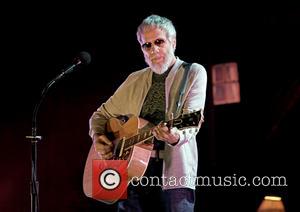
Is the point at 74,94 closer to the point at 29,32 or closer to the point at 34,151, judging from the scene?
the point at 29,32

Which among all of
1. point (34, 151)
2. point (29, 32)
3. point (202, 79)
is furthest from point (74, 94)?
point (202, 79)

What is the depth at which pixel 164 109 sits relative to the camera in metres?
2.98

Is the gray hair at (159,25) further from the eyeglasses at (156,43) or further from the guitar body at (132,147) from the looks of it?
the guitar body at (132,147)

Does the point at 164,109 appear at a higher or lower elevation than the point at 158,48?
lower

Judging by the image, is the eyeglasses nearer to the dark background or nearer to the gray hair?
the gray hair

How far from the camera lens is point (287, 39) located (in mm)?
5098

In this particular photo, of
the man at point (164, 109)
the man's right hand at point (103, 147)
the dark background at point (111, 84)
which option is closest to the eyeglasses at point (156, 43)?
the man at point (164, 109)

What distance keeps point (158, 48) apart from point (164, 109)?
0.37 meters

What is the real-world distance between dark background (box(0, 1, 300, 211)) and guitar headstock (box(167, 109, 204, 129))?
2324mm

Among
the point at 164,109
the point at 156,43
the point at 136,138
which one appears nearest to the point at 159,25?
the point at 156,43

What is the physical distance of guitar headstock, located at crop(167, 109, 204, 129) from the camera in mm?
2674

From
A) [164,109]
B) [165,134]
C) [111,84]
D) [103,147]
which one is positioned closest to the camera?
[165,134]

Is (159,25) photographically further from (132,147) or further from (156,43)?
(132,147)

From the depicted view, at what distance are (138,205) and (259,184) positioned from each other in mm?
2272
